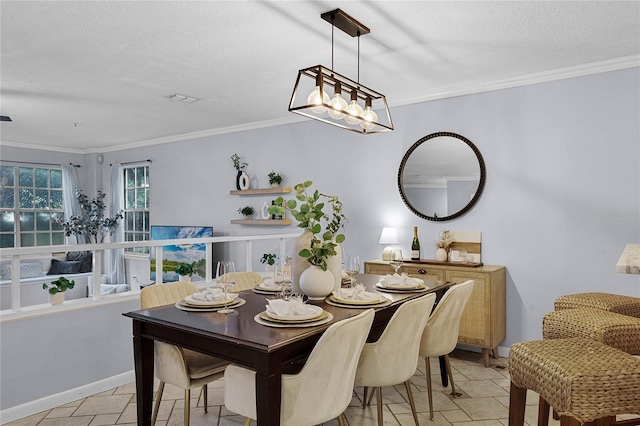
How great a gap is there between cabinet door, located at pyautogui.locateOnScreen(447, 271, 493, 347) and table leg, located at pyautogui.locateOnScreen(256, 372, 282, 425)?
8.19 ft

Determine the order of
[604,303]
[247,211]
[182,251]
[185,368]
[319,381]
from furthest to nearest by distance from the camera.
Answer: [182,251]
[247,211]
[604,303]
[185,368]
[319,381]

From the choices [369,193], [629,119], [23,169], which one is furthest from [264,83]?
[23,169]

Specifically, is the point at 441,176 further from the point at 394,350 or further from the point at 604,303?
the point at 394,350

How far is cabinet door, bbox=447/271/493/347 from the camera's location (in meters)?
3.74

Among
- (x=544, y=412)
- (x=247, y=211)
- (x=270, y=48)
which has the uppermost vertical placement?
(x=270, y=48)

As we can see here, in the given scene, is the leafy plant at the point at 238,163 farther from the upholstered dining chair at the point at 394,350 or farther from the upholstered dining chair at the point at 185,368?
the upholstered dining chair at the point at 394,350

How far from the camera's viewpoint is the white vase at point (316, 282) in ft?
8.17

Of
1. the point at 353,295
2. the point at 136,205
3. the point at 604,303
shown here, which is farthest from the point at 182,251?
the point at 604,303

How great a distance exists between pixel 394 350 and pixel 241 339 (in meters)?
0.86

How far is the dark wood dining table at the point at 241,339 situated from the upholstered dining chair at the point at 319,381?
70 millimetres

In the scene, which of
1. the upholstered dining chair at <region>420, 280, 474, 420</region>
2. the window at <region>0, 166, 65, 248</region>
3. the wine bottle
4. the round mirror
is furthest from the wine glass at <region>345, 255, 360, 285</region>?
the window at <region>0, 166, 65, 248</region>

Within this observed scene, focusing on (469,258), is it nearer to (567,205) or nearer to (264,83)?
(567,205)

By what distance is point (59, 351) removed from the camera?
3.04 m

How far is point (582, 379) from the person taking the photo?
61.8 inches
